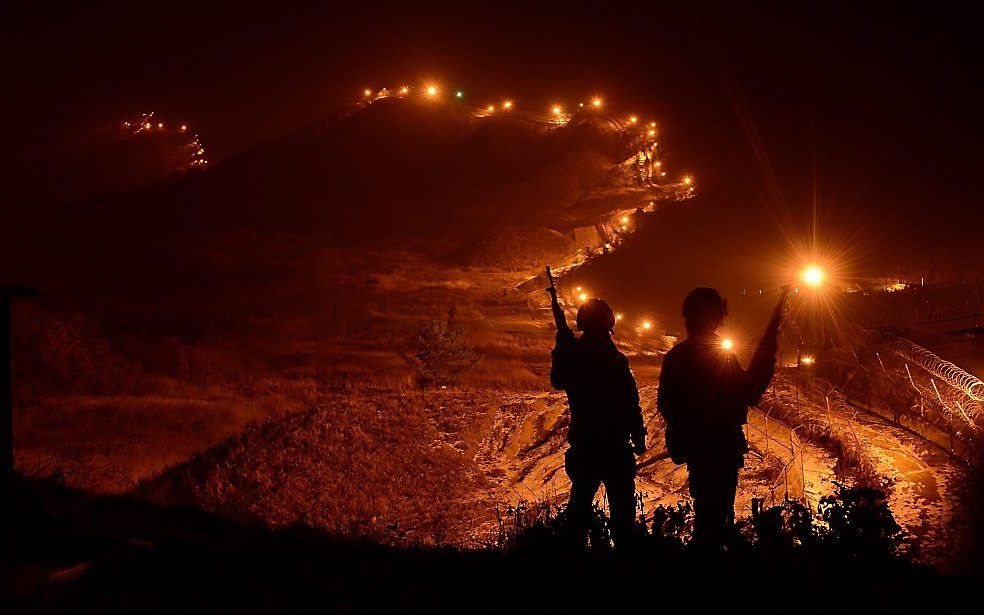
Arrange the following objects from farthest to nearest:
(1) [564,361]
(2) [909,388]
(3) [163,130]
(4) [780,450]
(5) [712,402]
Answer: (3) [163,130] → (2) [909,388] → (4) [780,450] → (1) [564,361] → (5) [712,402]

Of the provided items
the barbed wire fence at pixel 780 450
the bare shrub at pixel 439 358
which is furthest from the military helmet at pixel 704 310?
the bare shrub at pixel 439 358

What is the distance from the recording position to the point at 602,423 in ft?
15.6

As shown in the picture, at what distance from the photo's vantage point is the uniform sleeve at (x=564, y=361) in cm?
486

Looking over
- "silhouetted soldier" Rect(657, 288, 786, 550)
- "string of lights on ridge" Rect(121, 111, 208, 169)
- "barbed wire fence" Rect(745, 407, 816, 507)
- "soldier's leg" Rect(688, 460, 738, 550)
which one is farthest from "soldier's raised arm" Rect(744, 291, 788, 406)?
"string of lights on ridge" Rect(121, 111, 208, 169)

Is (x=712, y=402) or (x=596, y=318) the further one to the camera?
(x=596, y=318)

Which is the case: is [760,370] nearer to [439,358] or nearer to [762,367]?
[762,367]

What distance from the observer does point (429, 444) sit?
544 inches

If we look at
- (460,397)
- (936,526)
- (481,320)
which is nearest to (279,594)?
(936,526)

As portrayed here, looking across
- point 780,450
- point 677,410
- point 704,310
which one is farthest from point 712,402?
point 780,450

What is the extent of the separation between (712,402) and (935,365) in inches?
461

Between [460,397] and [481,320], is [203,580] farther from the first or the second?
[481,320]

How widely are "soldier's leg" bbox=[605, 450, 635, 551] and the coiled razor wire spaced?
9.25m

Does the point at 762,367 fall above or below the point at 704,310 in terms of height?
below

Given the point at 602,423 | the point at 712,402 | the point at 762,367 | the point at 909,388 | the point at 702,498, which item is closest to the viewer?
the point at 762,367
